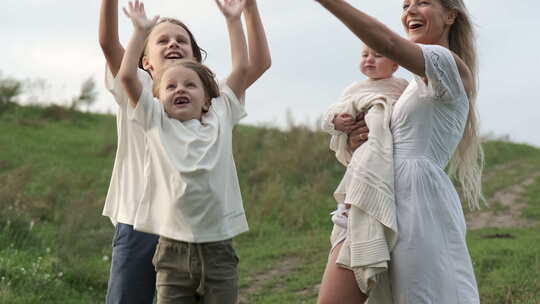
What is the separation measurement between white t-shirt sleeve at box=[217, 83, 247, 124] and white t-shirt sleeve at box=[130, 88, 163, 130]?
1.12 feet

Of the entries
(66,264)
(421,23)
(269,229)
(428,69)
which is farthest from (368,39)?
(269,229)

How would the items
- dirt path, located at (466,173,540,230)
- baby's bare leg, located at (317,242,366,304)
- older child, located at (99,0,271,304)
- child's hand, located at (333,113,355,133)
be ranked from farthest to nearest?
1. dirt path, located at (466,173,540,230)
2. child's hand, located at (333,113,355,133)
3. older child, located at (99,0,271,304)
4. baby's bare leg, located at (317,242,366,304)

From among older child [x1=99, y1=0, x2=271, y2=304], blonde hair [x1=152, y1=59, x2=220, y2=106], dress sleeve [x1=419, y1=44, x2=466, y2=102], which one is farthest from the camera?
older child [x1=99, y1=0, x2=271, y2=304]

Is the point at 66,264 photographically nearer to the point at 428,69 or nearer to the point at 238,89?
the point at 238,89

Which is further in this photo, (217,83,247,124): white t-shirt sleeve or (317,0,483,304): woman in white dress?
(217,83,247,124): white t-shirt sleeve

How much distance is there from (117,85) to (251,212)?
8212 mm

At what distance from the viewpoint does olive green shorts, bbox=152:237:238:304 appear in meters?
3.35

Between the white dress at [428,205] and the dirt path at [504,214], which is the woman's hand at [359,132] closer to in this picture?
the white dress at [428,205]

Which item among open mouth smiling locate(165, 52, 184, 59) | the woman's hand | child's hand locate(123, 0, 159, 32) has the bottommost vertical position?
the woman's hand

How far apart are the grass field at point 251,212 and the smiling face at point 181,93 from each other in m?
3.57

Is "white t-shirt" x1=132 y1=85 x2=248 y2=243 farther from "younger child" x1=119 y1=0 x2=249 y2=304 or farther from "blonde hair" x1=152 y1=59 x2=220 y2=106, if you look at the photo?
"blonde hair" x1=152 y1=59 x2=220 y2=106

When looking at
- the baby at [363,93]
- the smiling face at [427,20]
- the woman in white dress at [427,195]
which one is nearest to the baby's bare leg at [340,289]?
the woman in white dress at [427,195]

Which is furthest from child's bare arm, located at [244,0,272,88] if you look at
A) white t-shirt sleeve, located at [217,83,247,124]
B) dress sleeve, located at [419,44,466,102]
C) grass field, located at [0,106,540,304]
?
grass field, located at [0,106,540,304]

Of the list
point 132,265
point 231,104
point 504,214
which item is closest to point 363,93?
point 231,104
